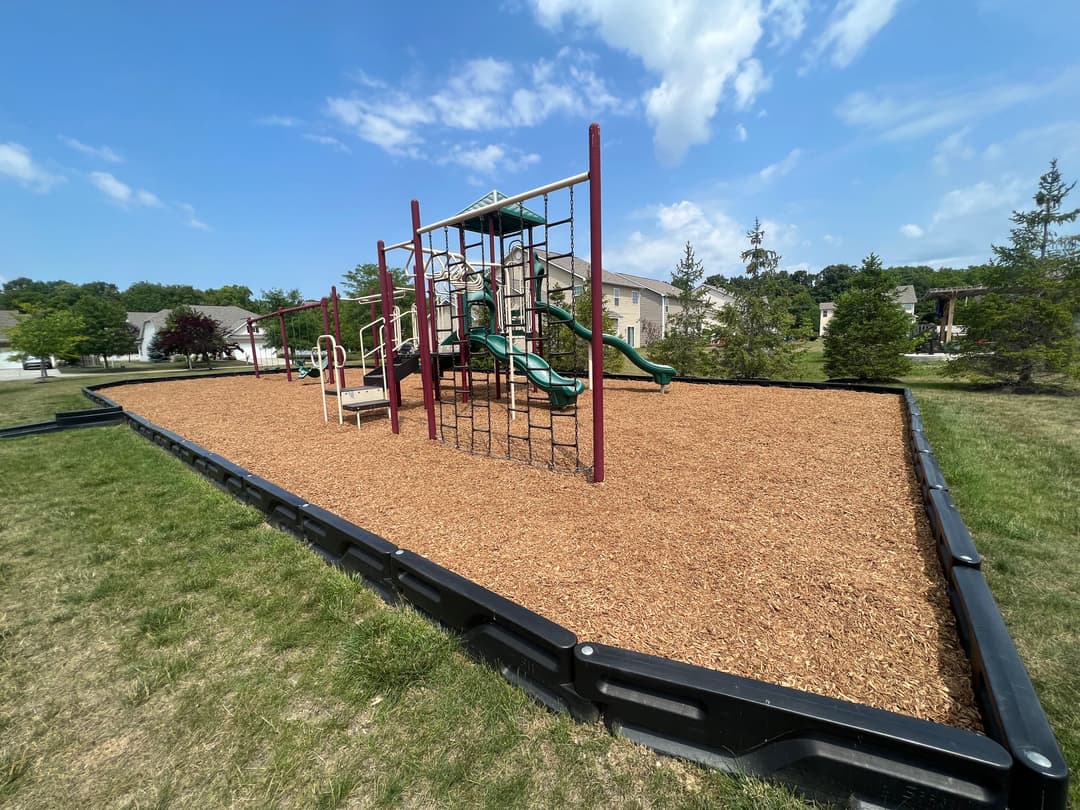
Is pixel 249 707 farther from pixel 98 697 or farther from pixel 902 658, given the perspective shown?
pixel 902 658

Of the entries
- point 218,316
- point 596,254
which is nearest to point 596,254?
point 596,254

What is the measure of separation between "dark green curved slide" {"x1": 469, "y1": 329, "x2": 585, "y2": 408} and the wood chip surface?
2.21 feet

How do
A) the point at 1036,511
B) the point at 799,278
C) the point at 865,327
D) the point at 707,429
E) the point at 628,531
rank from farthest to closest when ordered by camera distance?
the point at 799,278
the point at 865,327
the point at 707,429
the point at 1036,511
the point at 628,531

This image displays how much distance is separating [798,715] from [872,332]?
15515 mm

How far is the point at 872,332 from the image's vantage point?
13.4 meters

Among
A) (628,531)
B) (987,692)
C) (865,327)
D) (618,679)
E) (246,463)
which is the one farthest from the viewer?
(865,327)

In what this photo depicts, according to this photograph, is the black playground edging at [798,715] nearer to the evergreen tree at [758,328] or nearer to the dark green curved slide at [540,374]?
the dark green curved slide at [540,374]

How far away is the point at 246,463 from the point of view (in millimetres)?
5305

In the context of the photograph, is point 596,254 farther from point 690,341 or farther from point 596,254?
point 690,341

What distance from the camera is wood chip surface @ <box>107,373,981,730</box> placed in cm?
202

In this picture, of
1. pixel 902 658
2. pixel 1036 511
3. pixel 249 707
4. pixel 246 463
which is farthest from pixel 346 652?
pixel 1036 511

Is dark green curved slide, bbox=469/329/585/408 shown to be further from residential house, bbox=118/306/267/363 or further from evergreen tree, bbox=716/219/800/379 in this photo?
residential house, bbox=118/306/267/363

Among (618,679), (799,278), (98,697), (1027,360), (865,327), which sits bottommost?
(98,697)

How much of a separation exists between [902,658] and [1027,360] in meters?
13.9
